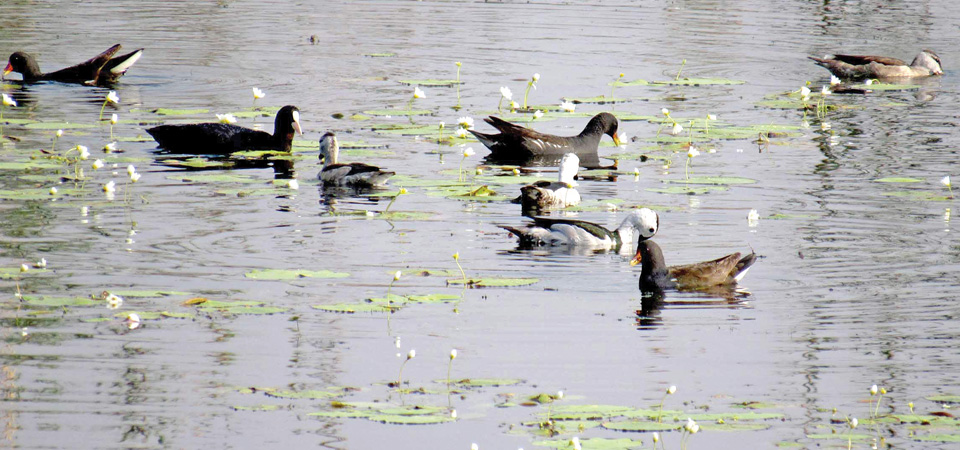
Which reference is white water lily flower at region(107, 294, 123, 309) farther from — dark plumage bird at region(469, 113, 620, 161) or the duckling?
dark plumage bird at region(469, 113, 620, 161)

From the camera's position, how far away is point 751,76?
24969 millimetres

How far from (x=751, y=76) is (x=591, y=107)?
17.6 feet

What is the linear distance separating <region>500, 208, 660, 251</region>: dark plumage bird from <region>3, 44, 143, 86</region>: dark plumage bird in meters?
12.2

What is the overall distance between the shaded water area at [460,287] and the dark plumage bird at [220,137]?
318mm

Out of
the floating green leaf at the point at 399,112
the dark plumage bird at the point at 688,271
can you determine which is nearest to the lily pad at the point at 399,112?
the floating green leaf at the point at 399,112

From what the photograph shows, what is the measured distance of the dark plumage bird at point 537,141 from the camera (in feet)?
56.7

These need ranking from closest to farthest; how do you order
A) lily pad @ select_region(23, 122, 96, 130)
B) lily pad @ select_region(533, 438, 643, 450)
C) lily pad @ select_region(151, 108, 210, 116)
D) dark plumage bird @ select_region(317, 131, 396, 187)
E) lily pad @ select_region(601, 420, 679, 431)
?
lily pad @ select_region(533, 438, 643, 450) → lily pad @ select_region(601, 420, 679, 431) → dark plumage bird @ select_region(317, 131, 396, 187) → lily pad @ select_region(23, 122, 96, 130) → lily pad @ select_region(151, 108, 210, 116)

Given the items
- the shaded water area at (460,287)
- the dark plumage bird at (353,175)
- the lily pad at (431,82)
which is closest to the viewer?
the shaded water area at (460,287)

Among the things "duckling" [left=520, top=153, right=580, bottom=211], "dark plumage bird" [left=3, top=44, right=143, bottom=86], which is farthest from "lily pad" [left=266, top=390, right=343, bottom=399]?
"dark plumage bird" [left=3, top=44, right=143, bottom=86]

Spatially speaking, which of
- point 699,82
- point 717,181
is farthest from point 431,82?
point 717,181

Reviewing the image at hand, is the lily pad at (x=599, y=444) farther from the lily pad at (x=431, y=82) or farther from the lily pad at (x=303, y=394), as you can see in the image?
the lily pad at (x=431, y=82)

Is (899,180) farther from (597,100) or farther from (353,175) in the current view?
(597,100)

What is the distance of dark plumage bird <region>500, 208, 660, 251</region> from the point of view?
12086 mm

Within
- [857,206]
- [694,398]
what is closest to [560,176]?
[857,206]
